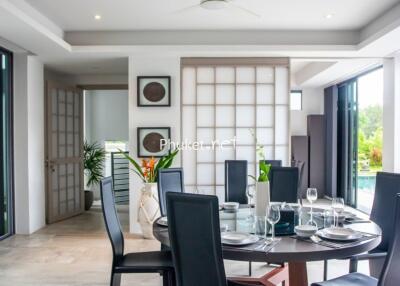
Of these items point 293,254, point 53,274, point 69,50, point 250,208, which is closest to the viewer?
point 293,254

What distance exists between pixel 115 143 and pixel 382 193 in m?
6.27

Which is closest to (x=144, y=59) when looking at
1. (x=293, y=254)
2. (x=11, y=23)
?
(x=11, y=23)

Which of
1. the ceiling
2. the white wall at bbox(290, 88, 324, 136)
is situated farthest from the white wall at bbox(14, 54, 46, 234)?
the white wall at bbox(290, 88, 324, 136)

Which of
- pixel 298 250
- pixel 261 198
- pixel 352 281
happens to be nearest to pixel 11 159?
pixel 261 198

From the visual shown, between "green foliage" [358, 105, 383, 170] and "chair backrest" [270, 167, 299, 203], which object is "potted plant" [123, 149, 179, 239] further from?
"green foliage" [358, 105, 383, 170]

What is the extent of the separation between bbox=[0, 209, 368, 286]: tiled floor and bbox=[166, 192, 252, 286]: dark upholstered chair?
1640 millimetres

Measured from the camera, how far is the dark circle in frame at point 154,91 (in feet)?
16.5

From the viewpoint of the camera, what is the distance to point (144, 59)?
5066 millimetres

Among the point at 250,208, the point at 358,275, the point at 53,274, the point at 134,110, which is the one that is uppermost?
the point at 134,110

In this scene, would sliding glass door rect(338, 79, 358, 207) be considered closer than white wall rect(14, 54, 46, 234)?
No

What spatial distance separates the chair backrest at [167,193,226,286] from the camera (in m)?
1.77

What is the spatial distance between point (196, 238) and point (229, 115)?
3569 mm

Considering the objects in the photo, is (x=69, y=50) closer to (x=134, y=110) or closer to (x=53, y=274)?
(x=134, y=110)

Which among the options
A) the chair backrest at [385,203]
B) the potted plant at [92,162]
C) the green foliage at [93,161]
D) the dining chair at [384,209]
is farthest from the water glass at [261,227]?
the green foliage at [93,161]
